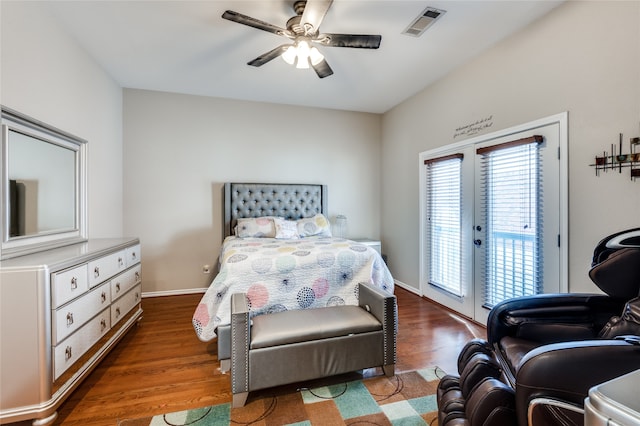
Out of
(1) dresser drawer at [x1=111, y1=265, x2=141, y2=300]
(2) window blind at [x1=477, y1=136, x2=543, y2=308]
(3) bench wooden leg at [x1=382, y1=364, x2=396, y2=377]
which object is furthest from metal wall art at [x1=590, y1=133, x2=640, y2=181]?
(1) dresser drawer at [x1=111, y1=265, x2=141, y2=300]

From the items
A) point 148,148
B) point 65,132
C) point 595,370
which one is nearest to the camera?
point 595,370

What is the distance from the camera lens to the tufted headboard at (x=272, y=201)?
414 cm

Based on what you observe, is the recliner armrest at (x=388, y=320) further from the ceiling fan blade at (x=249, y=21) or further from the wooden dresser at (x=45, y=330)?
the ceiling fan blade at (x=249, y=21)

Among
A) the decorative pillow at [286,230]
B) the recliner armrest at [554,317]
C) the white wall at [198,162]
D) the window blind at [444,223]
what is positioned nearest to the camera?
the recliner armrest at [554,317]

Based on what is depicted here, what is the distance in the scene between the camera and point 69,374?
70.1 inches

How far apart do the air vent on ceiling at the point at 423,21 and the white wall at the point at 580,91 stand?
0.85 m

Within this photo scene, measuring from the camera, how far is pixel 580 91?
2.14 m

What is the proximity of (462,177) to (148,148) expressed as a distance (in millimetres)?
4140

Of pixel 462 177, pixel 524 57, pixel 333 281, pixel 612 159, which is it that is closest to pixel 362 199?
pixel 462 177

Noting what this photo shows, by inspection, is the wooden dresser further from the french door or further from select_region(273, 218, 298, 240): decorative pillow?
the french door

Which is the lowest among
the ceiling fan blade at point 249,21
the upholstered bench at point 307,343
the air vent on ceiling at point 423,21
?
the upholstered bench at point 307,343

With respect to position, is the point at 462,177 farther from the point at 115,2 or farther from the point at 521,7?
the point at 115,2

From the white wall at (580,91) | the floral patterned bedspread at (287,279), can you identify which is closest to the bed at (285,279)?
the floral patterned bedspread at (287,279)

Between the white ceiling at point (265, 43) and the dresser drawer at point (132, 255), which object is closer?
the white ceiling at point (265, 43)
